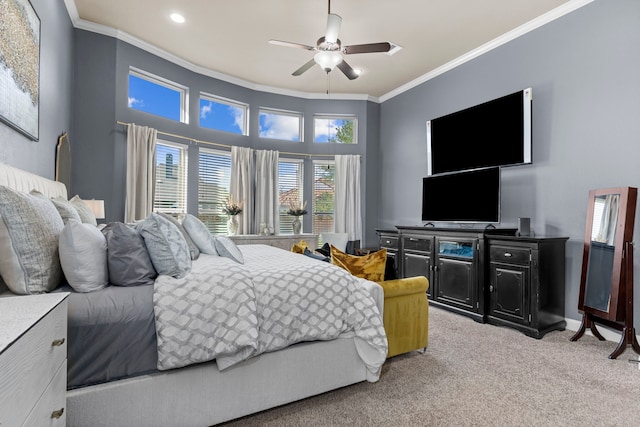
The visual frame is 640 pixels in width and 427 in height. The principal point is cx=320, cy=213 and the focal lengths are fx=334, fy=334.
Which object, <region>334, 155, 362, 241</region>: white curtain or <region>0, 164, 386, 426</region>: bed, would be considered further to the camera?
<region>334, 155, 362, 241</region>: white curtain

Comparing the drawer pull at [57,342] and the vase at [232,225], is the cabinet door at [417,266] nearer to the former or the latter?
the vase at [232,225]

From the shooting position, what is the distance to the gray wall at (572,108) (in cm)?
305

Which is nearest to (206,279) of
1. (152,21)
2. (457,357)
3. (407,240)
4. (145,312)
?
(145,312)

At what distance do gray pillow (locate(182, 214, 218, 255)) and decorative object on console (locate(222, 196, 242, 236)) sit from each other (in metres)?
2.56

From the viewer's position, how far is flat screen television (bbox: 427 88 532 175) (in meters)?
Answer: 3.73

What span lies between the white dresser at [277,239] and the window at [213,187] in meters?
0.46

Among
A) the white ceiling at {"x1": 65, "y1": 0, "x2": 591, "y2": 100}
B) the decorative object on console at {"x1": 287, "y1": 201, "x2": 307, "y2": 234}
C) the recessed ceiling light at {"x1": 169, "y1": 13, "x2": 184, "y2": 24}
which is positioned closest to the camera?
the white ceiling at {"x1": 65, "y1": 0, "x2": 591, "y2": 100}

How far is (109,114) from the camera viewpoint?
420 centimetres

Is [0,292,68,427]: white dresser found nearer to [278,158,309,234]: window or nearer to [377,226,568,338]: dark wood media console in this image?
[377,226,568,338]: dark wood media console

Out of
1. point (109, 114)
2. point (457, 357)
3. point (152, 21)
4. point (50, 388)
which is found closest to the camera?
point (50, 388)

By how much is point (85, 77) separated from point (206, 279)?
378 centimetres

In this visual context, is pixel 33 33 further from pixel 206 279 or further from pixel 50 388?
pixel 50 388

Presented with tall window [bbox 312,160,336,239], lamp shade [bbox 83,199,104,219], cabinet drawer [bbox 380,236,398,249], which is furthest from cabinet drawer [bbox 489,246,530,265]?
lamp shade [bbox 83,199,104,219]

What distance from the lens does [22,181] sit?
2123 millimetres
